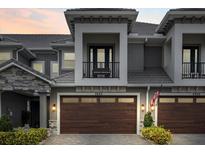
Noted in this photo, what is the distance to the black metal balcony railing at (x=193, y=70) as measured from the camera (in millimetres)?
17688

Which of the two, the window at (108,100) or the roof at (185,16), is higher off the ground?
the roof at (185,16)

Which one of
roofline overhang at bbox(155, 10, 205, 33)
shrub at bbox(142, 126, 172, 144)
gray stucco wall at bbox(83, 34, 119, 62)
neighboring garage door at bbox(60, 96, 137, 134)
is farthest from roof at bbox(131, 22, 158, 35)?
shrub at bbox(142, 126, 172, 144)

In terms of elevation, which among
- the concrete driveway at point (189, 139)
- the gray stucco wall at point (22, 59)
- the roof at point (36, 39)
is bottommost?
the concrete driveway at point (189, 139)

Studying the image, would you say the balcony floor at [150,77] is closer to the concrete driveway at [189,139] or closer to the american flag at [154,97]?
the american flag at [154,97]

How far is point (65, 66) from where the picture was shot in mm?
20812

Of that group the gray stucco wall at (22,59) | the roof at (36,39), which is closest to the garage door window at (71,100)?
the gray stucco wall at (22,59)

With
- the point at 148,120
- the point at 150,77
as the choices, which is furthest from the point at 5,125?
the point at 150,77

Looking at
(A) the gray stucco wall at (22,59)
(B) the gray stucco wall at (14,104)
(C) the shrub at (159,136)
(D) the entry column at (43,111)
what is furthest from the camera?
(A) the gray stucco wall at (22,59)

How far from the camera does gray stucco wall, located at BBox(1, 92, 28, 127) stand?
18.2 metres

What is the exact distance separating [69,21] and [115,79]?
13.9 feet

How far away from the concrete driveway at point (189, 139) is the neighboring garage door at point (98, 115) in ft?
8.91

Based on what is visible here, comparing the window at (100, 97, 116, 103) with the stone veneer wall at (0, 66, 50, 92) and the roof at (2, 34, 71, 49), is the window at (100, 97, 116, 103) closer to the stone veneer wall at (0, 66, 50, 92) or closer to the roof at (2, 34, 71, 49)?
the stone veneer wall at (0, 66, 50, 92)

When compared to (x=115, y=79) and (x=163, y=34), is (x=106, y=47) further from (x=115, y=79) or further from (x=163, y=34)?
(x=163, y=34)

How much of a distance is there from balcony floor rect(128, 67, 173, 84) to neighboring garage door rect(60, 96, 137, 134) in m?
1.14
